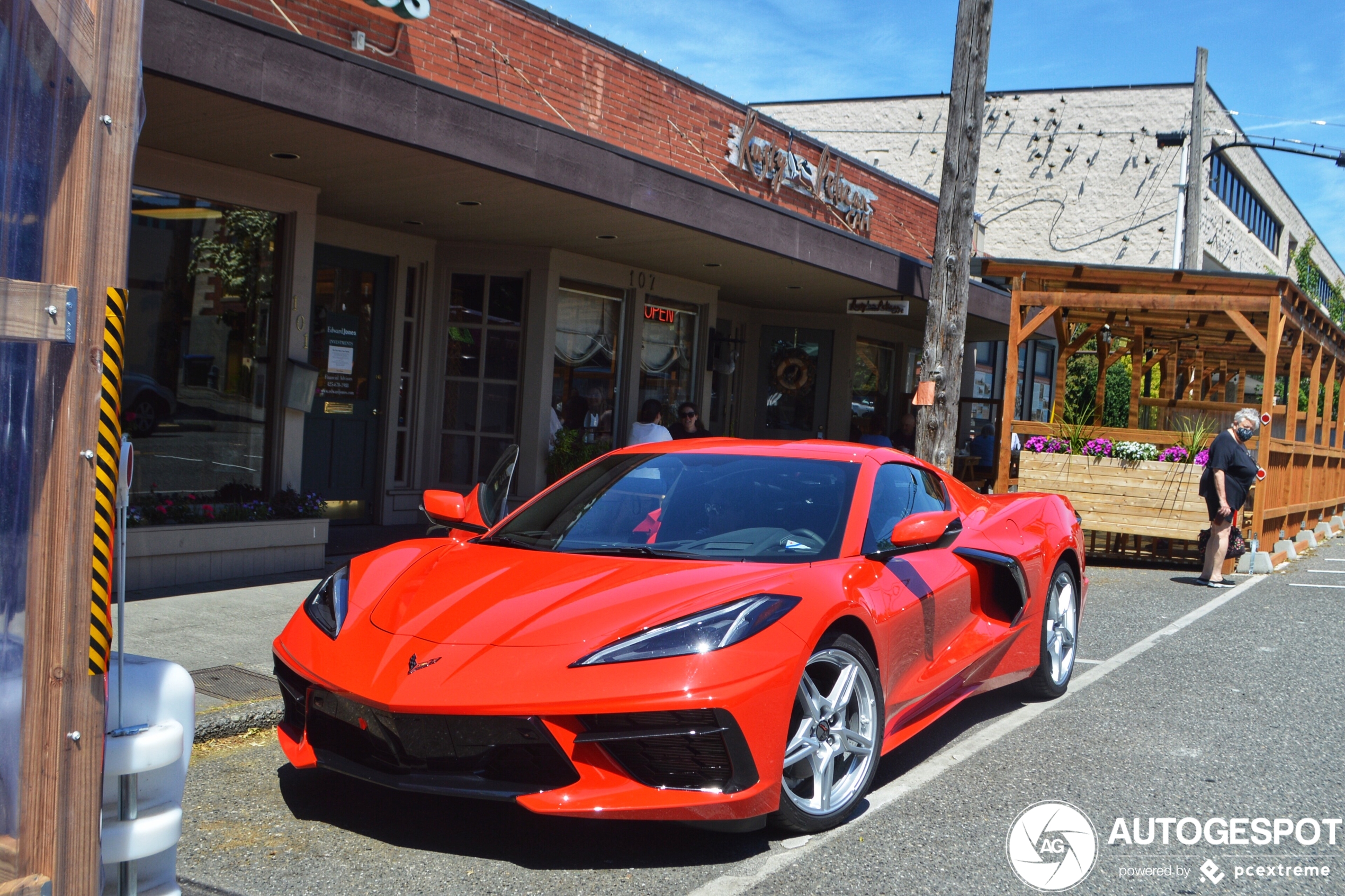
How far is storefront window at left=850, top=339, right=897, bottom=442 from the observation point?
1788 centimetres

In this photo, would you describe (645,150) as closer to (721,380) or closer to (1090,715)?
(721,380)

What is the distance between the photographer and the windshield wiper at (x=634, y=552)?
4.09 m

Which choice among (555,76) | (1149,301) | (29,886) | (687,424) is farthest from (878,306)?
(29,886)

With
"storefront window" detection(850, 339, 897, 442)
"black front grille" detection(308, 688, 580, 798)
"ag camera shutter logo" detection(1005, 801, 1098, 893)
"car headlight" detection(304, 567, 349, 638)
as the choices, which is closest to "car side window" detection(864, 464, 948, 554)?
"ag camera shutter logo" detection(1005, 801, 1098, 893)

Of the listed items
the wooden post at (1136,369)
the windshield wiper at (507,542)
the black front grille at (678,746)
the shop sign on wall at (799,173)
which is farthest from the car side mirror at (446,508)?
the wooden post at (1136,369)

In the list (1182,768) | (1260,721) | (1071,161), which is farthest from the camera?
(1071,161)

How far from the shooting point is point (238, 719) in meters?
4.76

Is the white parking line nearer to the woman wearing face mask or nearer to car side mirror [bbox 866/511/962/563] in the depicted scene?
car side mirror [bbox 866/511/962/563]

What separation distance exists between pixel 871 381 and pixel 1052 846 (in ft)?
49.4

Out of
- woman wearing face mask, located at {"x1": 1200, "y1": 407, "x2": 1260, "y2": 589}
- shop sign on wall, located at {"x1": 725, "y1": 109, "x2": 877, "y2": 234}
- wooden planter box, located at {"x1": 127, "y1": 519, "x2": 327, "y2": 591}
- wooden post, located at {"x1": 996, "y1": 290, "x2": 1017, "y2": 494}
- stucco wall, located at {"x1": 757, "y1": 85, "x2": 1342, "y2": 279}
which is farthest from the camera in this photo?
stucco wall, located at {"x1": 757, "y1": 85, "x2": 1342, "y2": 279}

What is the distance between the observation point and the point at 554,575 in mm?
3918

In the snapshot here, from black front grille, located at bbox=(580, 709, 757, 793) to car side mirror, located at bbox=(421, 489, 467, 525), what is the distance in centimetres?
179

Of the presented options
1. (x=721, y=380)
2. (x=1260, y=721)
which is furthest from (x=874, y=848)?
(x=721, y=380)

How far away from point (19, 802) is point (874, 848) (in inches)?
97.9
